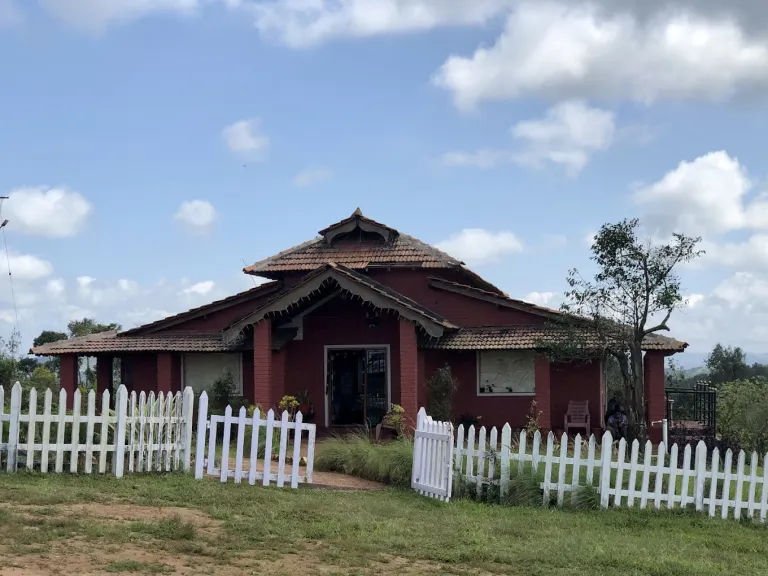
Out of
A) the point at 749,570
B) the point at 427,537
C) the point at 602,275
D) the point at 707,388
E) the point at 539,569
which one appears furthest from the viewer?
the point at 707,388

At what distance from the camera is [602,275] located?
54.7ft

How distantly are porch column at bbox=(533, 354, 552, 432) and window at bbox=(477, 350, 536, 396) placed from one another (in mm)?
563

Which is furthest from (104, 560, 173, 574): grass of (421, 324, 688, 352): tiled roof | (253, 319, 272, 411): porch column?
(421, 324, 688, 352): tiled roof

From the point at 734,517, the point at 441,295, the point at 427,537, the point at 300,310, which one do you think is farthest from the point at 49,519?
the point at 441,295

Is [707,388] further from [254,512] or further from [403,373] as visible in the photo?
[254,512]

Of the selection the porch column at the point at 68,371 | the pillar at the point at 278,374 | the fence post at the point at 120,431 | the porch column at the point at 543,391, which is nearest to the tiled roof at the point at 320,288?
the pillar at the point at 278,374

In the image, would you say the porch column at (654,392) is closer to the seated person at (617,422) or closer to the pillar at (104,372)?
the seated person at (617,422)

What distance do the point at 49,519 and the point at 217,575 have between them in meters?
2.36

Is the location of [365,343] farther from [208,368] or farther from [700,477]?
[700,477]

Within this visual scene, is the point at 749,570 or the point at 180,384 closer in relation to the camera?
the point at 749,570

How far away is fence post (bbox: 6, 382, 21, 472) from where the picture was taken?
11.1 m

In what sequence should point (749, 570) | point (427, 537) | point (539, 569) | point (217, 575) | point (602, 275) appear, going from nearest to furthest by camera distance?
1. point (217, 575)
2. point (539, 569)
3. point (749, 570)
4. point (427, 537)
5. point (602, 275)

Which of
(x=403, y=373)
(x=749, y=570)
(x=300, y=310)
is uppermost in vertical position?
(x=300, y=310)

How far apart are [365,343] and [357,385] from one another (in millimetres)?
1142
